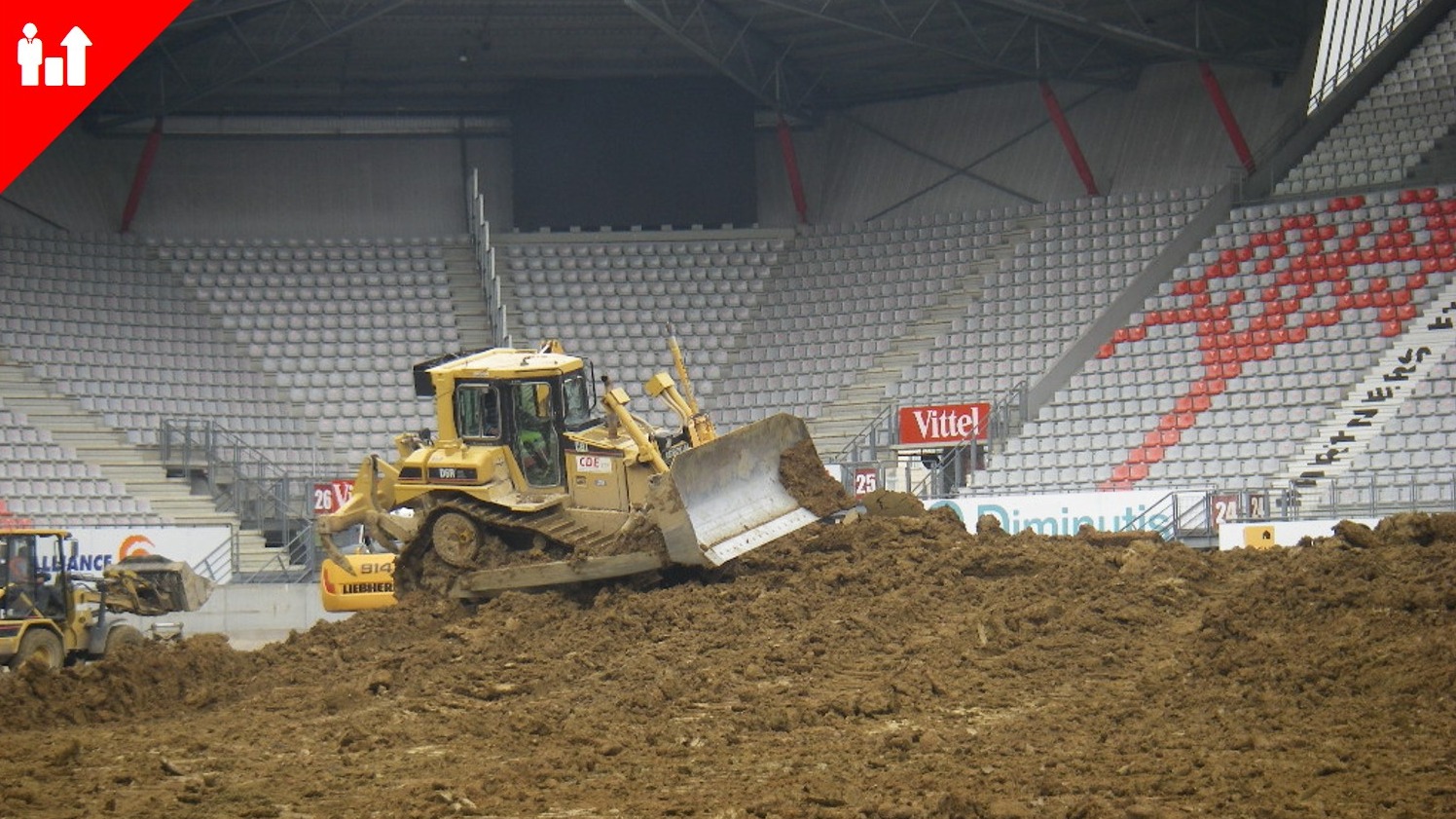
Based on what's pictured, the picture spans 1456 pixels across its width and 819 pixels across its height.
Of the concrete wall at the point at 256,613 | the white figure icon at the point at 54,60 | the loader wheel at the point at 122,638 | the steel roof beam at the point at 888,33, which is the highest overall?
the white figure icon at the point at 54,60

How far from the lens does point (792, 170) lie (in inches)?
1312

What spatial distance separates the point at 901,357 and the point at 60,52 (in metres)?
14.0

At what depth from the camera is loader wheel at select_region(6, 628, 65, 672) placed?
55.0 feet

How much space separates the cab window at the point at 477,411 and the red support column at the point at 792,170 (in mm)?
17371

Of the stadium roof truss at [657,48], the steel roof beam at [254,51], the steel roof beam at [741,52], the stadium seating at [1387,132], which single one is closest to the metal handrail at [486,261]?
the stadium roof truss at [657,48]

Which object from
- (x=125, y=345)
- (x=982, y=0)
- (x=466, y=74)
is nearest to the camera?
(x=982, y=0)

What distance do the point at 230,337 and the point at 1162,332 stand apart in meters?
15.0

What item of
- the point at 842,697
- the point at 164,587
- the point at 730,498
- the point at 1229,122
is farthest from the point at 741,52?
the point at 842,697

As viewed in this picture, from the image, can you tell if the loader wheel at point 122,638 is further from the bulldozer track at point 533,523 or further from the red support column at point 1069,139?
the red support column at point 1069,139

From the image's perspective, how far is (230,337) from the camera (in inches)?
1185

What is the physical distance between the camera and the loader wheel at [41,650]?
16766 millimetres

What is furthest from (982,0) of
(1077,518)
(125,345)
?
(125,345)

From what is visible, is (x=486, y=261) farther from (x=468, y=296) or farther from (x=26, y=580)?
(x=26, y=580)

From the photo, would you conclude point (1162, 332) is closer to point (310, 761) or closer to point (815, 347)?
point (815, 347)
